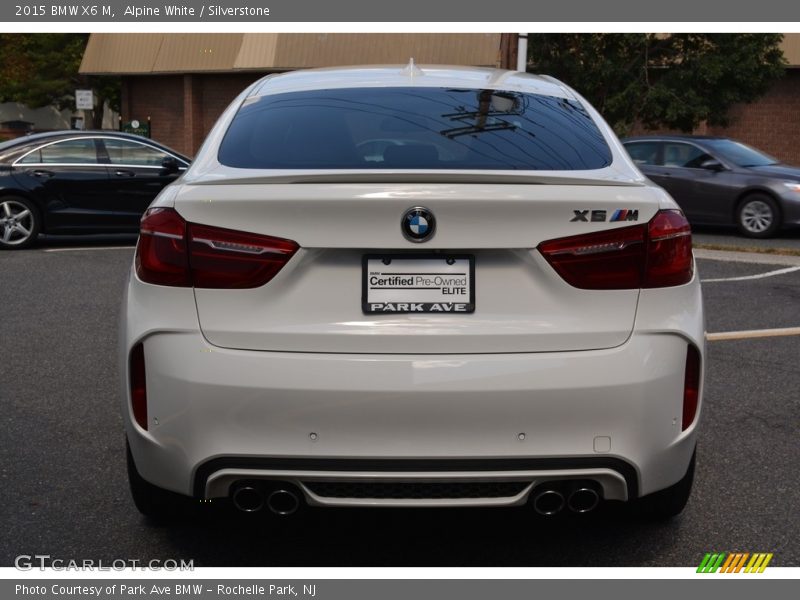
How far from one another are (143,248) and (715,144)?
15.1 m

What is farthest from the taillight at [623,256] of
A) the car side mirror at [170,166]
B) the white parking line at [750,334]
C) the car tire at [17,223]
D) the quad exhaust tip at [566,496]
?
the car tire at [17,223]

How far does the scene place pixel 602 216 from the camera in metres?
3.50

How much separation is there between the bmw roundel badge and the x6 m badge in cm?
44

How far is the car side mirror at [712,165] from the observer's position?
Result: 667 inches

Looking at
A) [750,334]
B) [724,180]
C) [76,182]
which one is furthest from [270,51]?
[750,334]

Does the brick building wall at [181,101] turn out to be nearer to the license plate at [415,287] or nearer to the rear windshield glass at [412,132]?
the rear windshield glass at [412,132]

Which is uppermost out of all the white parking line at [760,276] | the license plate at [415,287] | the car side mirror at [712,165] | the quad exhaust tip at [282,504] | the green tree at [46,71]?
the license plate at [415,287]

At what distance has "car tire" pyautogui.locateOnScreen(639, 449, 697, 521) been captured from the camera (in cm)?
410

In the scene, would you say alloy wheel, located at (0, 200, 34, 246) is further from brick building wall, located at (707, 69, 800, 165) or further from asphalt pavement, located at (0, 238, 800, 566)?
brick building wall, located at (707, 69, 800, 165)

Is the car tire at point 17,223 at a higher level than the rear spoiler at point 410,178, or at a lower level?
lower
